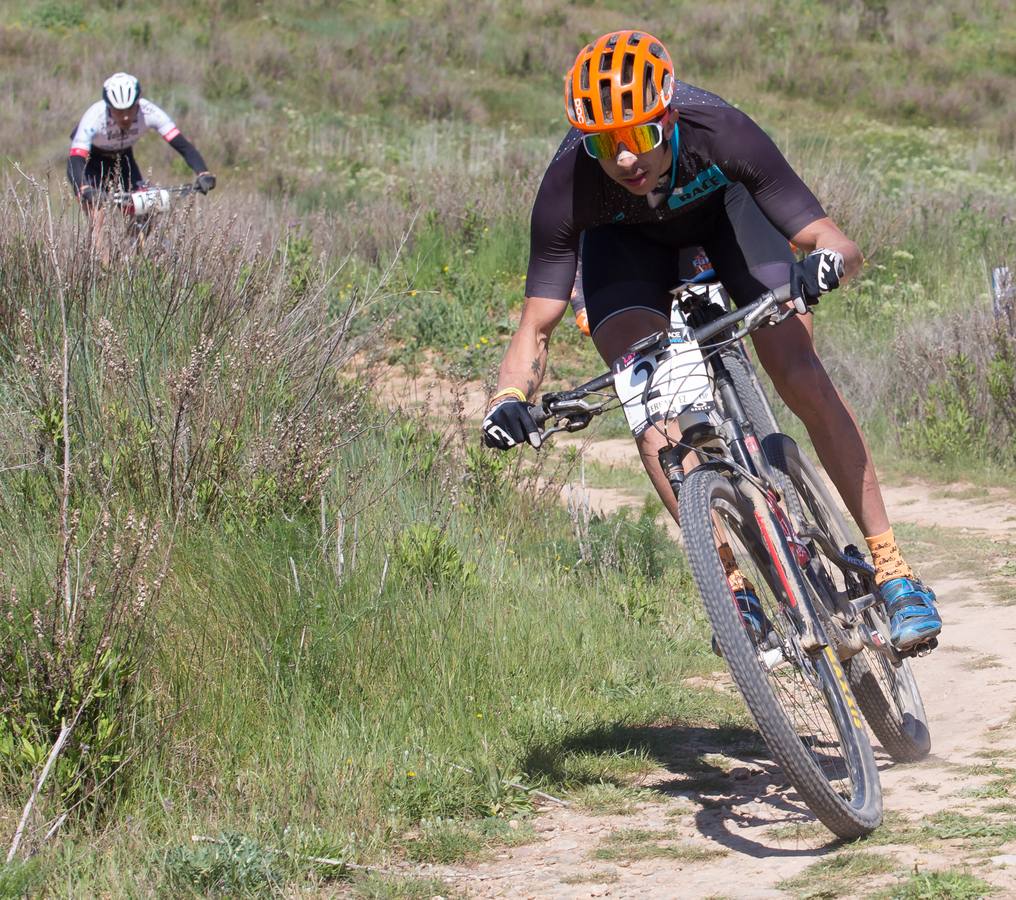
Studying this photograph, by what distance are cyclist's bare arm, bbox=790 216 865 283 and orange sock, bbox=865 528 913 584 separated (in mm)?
938

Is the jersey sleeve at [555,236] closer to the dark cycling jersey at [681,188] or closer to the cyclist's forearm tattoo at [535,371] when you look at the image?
the dark cycling jersey at [681,188]

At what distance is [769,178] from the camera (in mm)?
3969

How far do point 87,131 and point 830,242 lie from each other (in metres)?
7.99

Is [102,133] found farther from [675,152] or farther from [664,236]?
[675,152]

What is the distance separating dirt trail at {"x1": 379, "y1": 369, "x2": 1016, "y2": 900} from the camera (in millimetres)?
3297

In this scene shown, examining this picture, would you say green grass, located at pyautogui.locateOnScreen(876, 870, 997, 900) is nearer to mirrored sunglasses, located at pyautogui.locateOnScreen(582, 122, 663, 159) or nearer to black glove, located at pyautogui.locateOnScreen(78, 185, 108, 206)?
mirrored sunglasses, located at pyautogui.locateOnScreen(582, 122, 663, 159)

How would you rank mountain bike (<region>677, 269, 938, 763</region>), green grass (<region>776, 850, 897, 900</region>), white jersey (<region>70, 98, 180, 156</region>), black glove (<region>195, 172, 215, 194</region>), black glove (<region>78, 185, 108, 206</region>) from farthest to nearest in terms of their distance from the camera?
white jersey (<region>70, 98, 180, 156</region>) → black glove (<region>195, 172, 215, 194</region>) → black glove (<region>78, 185, 108, 206</region>) → mountain bike (<region>677, 269, 938, 763</region>) → green grass (<region>776, 850, 897, 900</region>)

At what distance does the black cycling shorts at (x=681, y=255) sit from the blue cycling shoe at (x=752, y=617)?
114 cm

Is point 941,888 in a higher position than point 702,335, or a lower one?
lower

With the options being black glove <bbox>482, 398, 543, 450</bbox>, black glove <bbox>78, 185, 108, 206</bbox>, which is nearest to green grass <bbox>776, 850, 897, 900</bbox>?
black glove <bbox>482, 398, 543, 450</bbox>

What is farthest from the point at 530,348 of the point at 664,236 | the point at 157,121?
the point at 157,121

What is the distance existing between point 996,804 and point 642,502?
15.0ft

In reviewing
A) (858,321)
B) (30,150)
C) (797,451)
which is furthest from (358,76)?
(797,451)

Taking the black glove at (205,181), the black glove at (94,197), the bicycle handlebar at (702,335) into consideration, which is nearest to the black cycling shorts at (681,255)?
the bicycle handlebar at (702,335)
